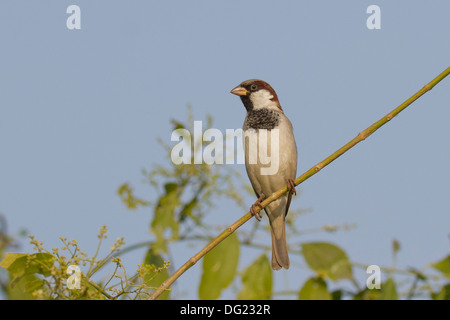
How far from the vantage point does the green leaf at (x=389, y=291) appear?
7.09 ft

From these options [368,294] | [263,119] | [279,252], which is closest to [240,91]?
[263,119]

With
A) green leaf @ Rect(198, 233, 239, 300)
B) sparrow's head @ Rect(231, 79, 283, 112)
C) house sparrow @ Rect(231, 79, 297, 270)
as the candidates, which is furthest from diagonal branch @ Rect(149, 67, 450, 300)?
sparrow's head @ Rect(231, 79, 283, 112)

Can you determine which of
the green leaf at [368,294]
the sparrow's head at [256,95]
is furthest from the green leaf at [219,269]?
the sparrow's head at [256,95]

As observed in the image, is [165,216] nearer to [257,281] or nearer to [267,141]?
[257,281]

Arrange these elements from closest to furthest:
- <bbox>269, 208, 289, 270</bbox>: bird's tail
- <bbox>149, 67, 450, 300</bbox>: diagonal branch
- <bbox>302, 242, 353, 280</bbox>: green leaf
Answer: <bbox>149, 67, 450, 300</bbox>: diagonal branch → <bbox>302, 242, 353, 280</bbox>: green leaf → <bbox>269, 208, 289, 270</bbox>: bird's tail

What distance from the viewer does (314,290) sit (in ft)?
7.72

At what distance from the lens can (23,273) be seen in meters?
1.74

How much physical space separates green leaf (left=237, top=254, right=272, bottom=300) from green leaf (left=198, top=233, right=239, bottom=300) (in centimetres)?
7

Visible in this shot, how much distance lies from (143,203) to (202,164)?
327 millimetres

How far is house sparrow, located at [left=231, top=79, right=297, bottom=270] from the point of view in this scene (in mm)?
3586

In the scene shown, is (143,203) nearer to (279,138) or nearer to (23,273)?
(23,273)

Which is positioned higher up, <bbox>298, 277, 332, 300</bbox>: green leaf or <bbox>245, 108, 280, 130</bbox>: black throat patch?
<bbox>245, 108, 280, 130</bbox>: black throat patch

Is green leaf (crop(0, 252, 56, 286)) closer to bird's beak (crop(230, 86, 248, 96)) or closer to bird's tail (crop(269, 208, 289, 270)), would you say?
bird's tail (crop(269, 208, 289, 270))
